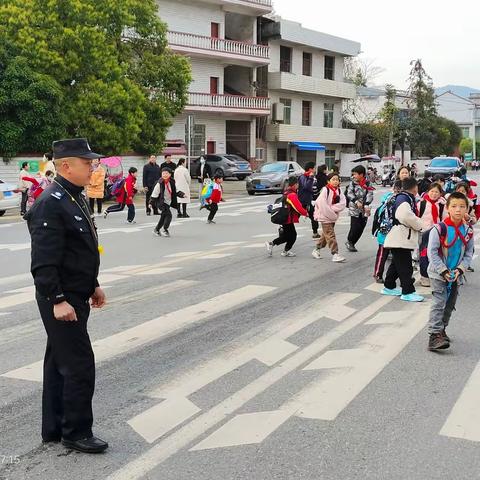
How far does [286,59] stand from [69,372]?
45274 mm

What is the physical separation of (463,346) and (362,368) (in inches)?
52.4

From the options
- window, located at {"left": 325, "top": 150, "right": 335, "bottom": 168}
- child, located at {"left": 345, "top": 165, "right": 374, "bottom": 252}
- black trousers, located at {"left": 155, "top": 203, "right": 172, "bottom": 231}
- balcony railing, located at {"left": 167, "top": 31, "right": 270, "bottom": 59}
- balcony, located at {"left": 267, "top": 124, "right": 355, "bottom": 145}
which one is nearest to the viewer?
child, located at {"left": 345, "top": 165, "right": 374, "bottom": 252}

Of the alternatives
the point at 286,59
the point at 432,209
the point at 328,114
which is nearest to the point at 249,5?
the point at 286,59

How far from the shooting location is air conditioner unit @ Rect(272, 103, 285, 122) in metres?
46.0

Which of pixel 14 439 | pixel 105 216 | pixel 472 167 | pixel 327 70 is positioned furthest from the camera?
pixel 472 167

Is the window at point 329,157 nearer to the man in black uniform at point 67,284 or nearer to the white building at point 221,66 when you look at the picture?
the white building at point 221,66

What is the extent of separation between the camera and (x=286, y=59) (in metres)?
47.1

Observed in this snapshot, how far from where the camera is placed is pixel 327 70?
168 feet

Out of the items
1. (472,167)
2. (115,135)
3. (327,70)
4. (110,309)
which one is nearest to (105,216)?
(115,135)

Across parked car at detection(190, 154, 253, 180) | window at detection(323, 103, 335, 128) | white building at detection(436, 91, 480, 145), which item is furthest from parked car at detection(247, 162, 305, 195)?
white building at detection(436, 91, 480, 145)

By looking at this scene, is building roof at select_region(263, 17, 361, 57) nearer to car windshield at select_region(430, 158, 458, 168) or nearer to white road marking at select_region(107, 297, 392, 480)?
car windshield at select_region(430, 158, 458, 168)

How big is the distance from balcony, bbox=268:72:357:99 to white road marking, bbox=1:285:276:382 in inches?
1486

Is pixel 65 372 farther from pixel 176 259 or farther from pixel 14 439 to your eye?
pixel 176 259

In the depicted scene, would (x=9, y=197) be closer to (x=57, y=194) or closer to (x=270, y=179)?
(x=270, y=179)
